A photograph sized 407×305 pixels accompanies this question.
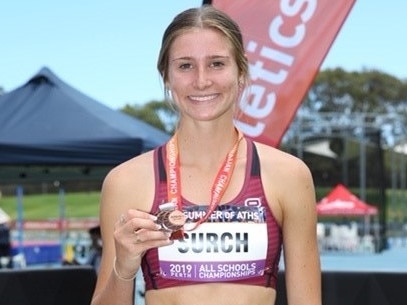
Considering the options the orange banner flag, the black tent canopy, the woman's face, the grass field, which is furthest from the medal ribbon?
the grass field

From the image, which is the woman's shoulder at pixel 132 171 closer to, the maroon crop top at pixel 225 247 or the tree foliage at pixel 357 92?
the maroon crop top at pixel 225 247

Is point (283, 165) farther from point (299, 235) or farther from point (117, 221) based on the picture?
point (117, 221)

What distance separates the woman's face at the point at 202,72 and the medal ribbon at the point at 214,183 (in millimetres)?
103

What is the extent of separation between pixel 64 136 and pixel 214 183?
543 centimetres

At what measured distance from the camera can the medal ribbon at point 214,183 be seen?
6.23 feet

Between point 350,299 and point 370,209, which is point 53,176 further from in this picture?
A: point 370,209

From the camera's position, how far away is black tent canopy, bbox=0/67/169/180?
7.18 metres

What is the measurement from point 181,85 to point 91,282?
2883 millimetres

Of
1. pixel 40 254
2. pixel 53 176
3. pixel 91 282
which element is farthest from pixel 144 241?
pixel 40 254

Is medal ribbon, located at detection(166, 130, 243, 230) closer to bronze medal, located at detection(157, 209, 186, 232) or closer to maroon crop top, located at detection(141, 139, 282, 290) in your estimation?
maroon crop top, located at detection(141, 139, 282, 290)

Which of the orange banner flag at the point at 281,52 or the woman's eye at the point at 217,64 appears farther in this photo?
the orange banner flag at the point at 281,52

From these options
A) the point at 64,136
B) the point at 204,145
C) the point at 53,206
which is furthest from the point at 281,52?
the point at 53,206

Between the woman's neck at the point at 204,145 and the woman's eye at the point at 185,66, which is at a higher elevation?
the woman's eye at the point at 185,66

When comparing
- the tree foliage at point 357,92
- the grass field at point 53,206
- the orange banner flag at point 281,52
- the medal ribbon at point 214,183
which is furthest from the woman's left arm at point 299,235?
the tree foliage at point 357,92
